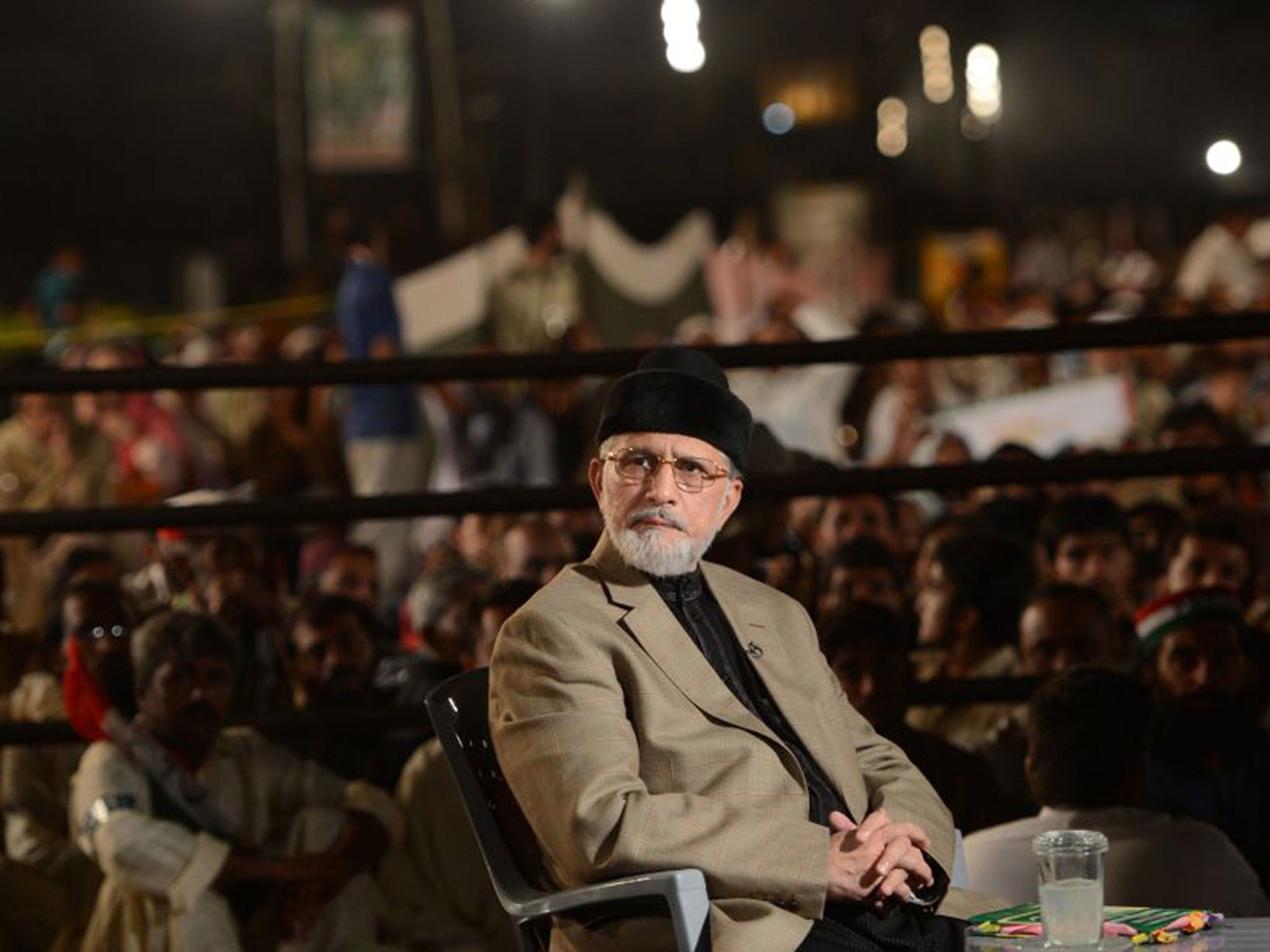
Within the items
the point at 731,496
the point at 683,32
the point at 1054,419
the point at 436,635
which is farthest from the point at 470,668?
the point at 683,32

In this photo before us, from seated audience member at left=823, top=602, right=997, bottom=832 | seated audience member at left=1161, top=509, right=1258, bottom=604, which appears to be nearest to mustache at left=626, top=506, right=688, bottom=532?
seated audience member at left=823, top=602, right=997, bottom=832

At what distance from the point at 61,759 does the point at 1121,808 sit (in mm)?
2812

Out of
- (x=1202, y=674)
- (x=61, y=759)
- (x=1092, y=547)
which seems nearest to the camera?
(x=1202, y=674)

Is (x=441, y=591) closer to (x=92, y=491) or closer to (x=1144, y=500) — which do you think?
(x=1144, y=500)

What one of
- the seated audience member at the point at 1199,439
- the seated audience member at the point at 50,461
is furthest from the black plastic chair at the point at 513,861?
the seated audience member at the point at 50,461

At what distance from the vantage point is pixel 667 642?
448cm

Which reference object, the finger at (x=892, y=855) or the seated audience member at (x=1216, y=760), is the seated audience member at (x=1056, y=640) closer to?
the seated audience member at (x=1216, y=760)

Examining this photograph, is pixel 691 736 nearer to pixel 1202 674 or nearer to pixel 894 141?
pixel 1202 674

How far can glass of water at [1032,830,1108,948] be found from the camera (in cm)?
394

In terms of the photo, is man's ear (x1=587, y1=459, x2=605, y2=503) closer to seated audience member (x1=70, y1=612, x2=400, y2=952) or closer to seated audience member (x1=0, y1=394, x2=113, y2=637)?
seated audience member (x1=70, y1=612, x2=400, y2=952)

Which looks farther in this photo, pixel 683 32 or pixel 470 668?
pixel 683 32

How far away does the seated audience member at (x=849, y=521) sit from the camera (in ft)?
26.3

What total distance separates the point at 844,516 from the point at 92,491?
3.93m

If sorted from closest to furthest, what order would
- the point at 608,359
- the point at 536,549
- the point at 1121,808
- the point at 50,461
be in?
the point at 1121,808
the point at 608,359
the point at 536,549
the point at 50,461
